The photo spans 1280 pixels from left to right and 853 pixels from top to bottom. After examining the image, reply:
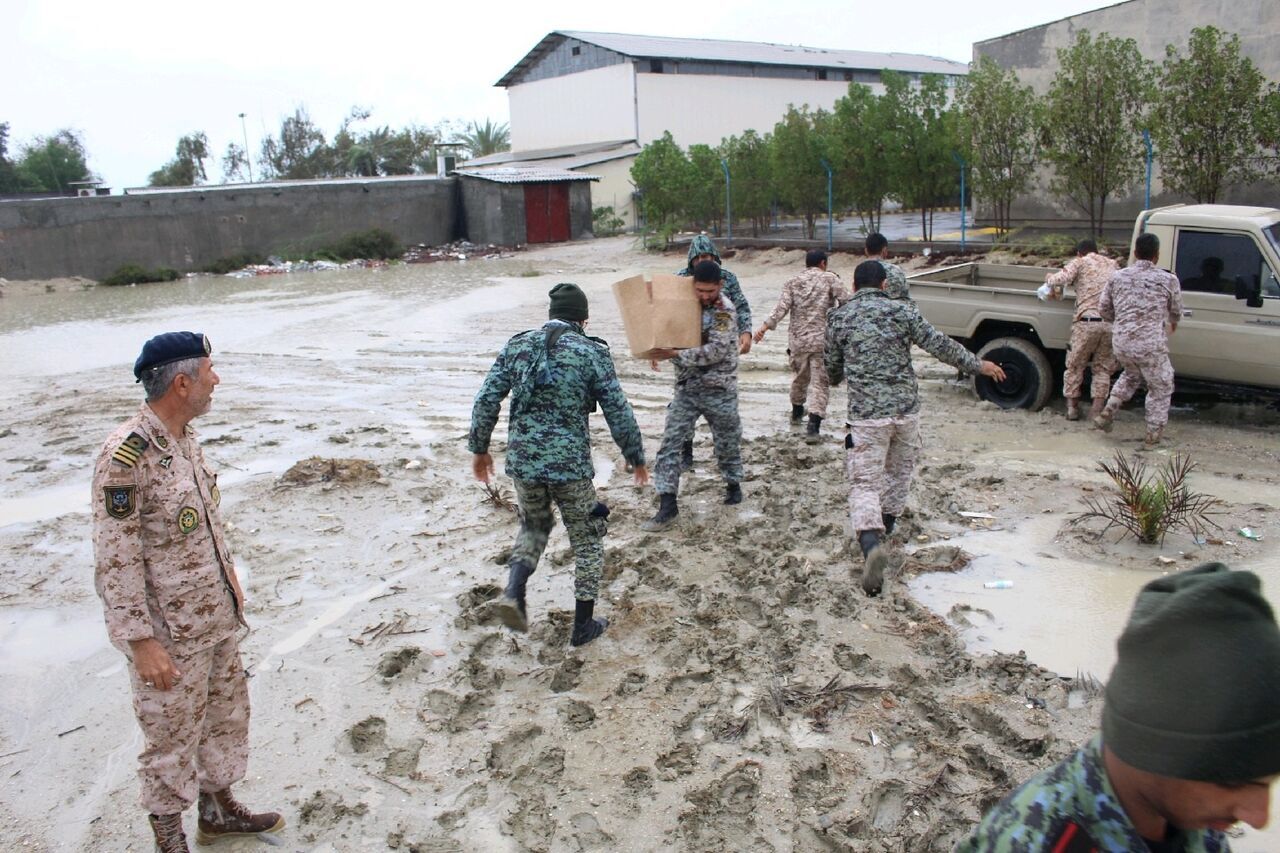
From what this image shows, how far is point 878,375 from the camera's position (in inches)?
210

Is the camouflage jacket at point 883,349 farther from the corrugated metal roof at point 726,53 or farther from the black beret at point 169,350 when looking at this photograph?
the corrugated metal roof at point 726,53

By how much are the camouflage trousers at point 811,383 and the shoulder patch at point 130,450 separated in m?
5.74

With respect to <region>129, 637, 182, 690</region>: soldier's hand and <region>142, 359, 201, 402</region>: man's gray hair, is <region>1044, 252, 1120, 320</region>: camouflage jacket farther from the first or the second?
<region>129, 637, 182, 690</region>: soldier's hand

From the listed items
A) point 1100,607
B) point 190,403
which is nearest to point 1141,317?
point 1100,607

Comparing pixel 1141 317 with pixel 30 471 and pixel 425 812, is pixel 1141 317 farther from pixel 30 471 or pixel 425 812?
pixel 30 471

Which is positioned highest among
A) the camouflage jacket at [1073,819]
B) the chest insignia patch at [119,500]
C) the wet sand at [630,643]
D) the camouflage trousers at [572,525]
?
the chest insignia patch at [119,500]

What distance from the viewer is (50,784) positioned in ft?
12.4

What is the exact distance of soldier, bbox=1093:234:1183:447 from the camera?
7.12 metres

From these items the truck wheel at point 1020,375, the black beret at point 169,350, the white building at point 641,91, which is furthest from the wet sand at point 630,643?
the white building at point 641,91

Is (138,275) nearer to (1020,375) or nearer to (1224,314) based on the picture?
(1020,375)

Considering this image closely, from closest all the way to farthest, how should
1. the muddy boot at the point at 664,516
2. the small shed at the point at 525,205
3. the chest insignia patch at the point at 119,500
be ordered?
the chest insignia patch at the point at 119,500 < the muddy boot at the point at 664,516 < the small shed at the point at 525,205

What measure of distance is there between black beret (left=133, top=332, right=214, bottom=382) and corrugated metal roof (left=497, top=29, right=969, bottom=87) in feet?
132

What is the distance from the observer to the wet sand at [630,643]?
345 centimetres

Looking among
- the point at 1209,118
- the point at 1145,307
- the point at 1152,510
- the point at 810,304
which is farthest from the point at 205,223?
the point at 1152,510
